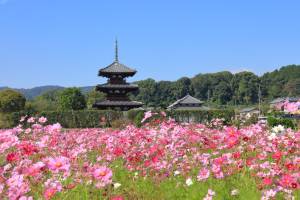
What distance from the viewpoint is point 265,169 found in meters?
4.30

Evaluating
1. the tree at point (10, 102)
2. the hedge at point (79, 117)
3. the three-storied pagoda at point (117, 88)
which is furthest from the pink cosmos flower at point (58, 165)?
the tree at point (10, 102)

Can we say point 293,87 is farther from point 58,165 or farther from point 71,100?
point 58,165

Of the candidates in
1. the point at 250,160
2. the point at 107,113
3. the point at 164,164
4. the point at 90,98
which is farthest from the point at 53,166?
the point at 90,98

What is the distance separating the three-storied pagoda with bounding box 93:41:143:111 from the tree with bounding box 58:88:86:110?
107 ft

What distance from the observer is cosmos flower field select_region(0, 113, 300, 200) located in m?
3.64

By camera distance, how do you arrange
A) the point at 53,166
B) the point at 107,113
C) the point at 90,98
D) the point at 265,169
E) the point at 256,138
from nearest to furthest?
1. the point at 53,166
2. the point at 265,169
3. the point at 256,138
4. the point at 107,113
5. the point at 90,98

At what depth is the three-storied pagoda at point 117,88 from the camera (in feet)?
142

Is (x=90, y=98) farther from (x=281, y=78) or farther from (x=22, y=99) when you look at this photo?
(x=281, y=78)

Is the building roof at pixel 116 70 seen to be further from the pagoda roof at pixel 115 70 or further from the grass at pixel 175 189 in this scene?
the grass at pixel 175 189

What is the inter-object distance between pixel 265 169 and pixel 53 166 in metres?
2.18

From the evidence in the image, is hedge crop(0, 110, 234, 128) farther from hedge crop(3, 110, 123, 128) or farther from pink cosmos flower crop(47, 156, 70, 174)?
pink cosmos flower crop(47, 156, 70, 174)

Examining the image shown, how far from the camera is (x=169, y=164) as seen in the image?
4.84m

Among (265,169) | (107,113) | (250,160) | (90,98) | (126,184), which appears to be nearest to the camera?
(265,169)

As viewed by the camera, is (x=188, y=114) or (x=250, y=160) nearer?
(x=250, y=160)
